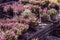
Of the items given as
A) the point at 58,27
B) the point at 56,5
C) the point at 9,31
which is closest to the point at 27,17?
the point at 58,27

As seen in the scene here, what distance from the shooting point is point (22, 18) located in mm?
7488

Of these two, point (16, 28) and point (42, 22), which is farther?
point (42, 22)

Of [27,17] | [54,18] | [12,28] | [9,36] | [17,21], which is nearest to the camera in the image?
[9,36]

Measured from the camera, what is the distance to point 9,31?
20.3 ft

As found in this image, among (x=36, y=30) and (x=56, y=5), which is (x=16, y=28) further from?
(x=56, y=5)

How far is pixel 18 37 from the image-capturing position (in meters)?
6.48

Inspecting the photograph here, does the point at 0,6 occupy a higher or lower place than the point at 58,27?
higher

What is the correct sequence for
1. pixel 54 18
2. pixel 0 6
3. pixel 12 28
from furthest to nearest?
pixel 0 6
pixel 54 18
pixel 12 28

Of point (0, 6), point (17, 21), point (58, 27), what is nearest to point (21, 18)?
point (17, 21)

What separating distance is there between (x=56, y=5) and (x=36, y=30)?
2.97m

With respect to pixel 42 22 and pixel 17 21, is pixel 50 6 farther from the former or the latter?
pixel 17 21

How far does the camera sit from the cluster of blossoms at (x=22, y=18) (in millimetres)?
6287

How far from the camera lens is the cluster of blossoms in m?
6.29

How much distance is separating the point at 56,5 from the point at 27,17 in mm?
2495
